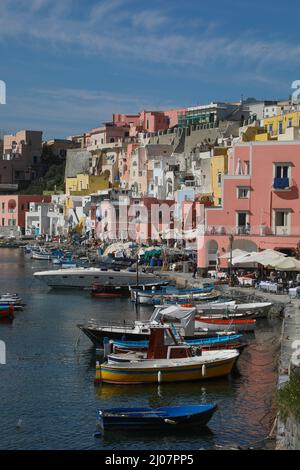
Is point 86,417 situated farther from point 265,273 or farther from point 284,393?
point 265,273

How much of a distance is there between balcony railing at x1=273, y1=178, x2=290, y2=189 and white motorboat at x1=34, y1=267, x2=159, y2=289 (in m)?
8.13

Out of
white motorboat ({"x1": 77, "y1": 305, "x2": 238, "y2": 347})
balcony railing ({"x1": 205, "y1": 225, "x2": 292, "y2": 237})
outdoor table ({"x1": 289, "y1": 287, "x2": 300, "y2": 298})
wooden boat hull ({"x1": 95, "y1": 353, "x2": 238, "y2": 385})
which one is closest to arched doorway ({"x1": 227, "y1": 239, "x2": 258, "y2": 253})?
balcony railing ({"x1": 205, "y1": 225, "x2": 292, "y2": 237})

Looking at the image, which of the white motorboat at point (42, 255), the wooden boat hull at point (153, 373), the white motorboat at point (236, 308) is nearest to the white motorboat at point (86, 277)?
the white motorboat at point (236, 308)

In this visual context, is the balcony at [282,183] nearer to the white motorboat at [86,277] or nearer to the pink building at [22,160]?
the white motorboat at [86,277]

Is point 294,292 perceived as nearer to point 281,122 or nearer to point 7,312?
point 7,312

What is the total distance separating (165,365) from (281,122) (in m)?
43.7

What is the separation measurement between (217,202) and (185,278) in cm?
1240

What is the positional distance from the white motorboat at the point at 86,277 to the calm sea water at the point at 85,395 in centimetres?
1222

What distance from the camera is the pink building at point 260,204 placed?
37.5 metres

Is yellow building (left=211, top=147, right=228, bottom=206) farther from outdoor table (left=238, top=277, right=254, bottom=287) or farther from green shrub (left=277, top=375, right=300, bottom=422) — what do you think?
green shrub (left=277, top=375, right=300, bottom=422)

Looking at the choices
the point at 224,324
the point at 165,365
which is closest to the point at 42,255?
the point at 224,324

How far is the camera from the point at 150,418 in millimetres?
15742

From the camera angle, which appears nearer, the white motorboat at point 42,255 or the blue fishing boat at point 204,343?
the blue fishing boat at point 204,343
